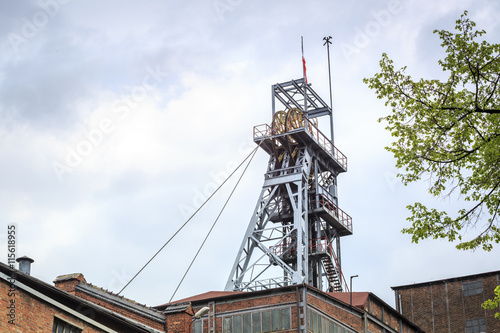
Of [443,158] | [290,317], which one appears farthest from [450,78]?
[290,317]

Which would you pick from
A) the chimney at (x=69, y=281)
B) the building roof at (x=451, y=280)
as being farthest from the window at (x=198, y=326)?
the building roof at (x=451, y=280)

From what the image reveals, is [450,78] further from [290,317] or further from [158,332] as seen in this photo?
[290,317]

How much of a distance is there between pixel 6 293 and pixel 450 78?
12.8 metres

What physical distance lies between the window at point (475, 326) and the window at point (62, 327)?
33.9 metres

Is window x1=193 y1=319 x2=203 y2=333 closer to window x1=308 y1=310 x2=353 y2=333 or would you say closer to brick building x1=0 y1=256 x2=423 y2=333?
brick building x1=0 y1=256 x2=423 y2=333

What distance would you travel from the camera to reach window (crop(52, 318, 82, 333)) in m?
21.2

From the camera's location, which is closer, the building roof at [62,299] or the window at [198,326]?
the building roof at [62,299]

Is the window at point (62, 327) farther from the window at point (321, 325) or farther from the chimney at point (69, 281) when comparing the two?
the window at point (321, 325)

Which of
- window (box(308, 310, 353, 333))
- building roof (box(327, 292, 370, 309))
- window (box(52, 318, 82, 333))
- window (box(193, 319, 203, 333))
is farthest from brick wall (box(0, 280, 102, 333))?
building roof (box(327, 292, 370, 309))

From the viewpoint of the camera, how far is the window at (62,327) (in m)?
21.2

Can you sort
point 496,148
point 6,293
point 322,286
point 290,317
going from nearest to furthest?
point 496,148 → point 6,293 → point 290,317 → point 322,286

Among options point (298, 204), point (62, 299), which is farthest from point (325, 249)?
point (62, 299)

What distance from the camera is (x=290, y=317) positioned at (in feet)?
108

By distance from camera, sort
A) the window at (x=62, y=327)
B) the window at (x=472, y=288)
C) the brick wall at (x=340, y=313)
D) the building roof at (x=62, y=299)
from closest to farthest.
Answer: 1. the building roof at (x=62, y=299)
2. the window at (x=62, y=327)
3. the brick wall at (x=340, y=313)
4. the window at (x=472, y=288)
